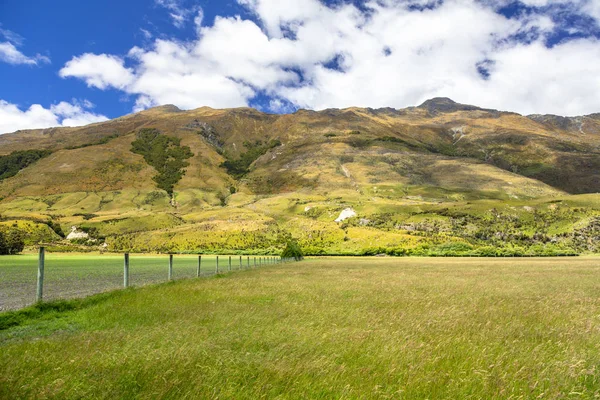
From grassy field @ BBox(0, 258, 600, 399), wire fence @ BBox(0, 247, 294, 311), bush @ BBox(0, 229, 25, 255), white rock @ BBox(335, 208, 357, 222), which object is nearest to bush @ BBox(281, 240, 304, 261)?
wire fence @ BBox(0, 247, 294, 311)

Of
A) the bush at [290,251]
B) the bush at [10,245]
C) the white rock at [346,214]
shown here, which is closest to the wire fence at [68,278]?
the bush at [10,245]

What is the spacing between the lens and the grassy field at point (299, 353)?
5.07 meters

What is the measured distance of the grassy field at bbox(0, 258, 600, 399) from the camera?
5.07 metres

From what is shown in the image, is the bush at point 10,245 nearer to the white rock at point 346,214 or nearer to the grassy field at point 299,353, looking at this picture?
the grassy field at point 299,353

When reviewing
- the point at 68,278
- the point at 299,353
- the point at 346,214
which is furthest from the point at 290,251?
the point at 346,214

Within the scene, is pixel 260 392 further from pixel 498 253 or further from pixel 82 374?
pixel 498 253

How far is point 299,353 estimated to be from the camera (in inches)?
269

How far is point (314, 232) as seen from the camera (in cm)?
15475

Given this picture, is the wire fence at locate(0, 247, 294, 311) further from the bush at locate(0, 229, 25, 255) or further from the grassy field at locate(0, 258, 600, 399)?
the bush at locate(0, 229, 25, 255)

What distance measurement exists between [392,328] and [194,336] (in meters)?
4.81

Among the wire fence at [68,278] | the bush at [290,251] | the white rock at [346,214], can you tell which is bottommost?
the bush at [290,251]

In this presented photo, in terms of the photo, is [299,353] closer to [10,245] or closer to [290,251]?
[290,251]

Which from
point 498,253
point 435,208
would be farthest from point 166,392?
point 435,208

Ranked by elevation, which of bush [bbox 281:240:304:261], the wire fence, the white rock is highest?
the white rock
